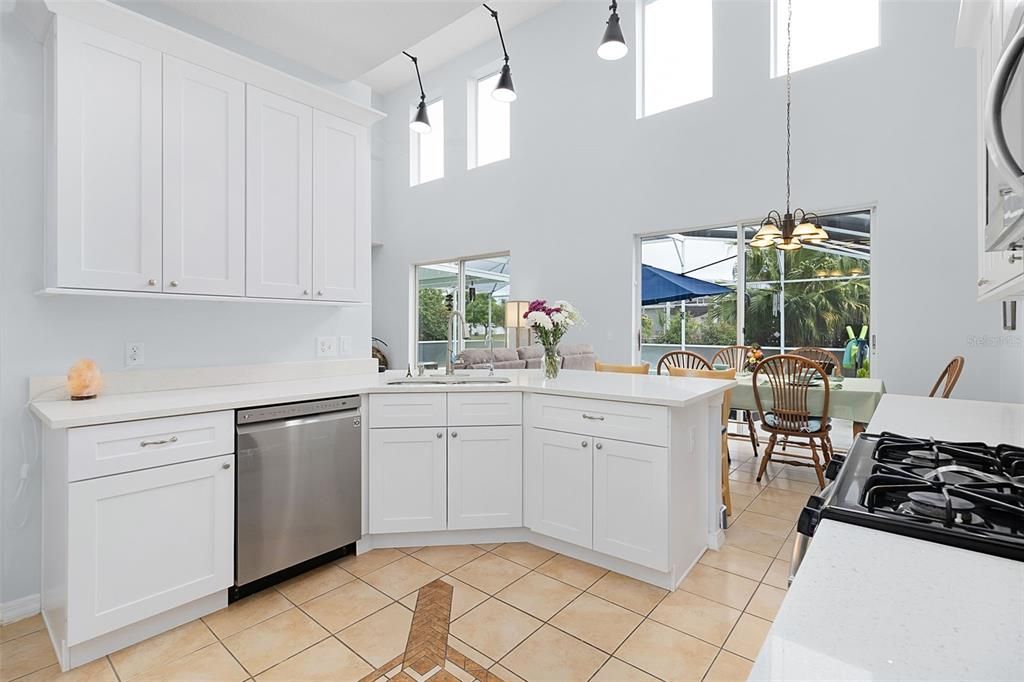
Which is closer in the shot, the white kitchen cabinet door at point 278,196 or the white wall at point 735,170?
the white kitchen cabinet door at point 278,196

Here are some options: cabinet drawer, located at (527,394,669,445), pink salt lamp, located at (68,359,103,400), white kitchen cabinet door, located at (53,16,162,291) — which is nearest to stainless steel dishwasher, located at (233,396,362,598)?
pink salt lamp, located at (68,359,103,400)

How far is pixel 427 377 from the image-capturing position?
2.89m

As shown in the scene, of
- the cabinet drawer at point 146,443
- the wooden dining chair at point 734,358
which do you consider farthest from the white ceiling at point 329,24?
the wooden dining chair at point 734,358

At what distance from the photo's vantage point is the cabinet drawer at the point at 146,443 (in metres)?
1.71

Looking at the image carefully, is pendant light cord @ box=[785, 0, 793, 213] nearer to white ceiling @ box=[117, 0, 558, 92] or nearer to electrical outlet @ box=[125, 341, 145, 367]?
white ceiling @ box=[117, 0, 558, 92]

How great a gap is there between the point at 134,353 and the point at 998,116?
2959 millimetres

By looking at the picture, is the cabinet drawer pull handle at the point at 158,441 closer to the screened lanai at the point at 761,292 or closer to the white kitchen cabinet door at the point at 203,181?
the white kitchen cabinet door at the point at 203,181

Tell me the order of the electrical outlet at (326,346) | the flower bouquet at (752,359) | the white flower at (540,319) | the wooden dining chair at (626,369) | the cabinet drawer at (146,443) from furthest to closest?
the flower bouquet at (752,359) < the wooden dining chair at (626,369) < the electrical outlet at (326,346) < the white flower at (540,319) < the cabinet drawer at (146,443)

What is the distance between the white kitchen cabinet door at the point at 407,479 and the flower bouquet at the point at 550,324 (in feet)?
2.55

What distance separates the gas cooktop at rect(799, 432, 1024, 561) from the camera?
691 mm

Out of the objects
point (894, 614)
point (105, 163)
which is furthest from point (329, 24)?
point (894, 614)

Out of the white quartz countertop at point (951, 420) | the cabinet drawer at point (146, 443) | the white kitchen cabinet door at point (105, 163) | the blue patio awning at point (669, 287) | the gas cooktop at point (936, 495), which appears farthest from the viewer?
the blue patio awning at point (669, 287)

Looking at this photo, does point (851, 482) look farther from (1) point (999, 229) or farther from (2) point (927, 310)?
(2) point (927, 310)

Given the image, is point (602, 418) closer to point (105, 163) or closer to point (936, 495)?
point (936, 495)
